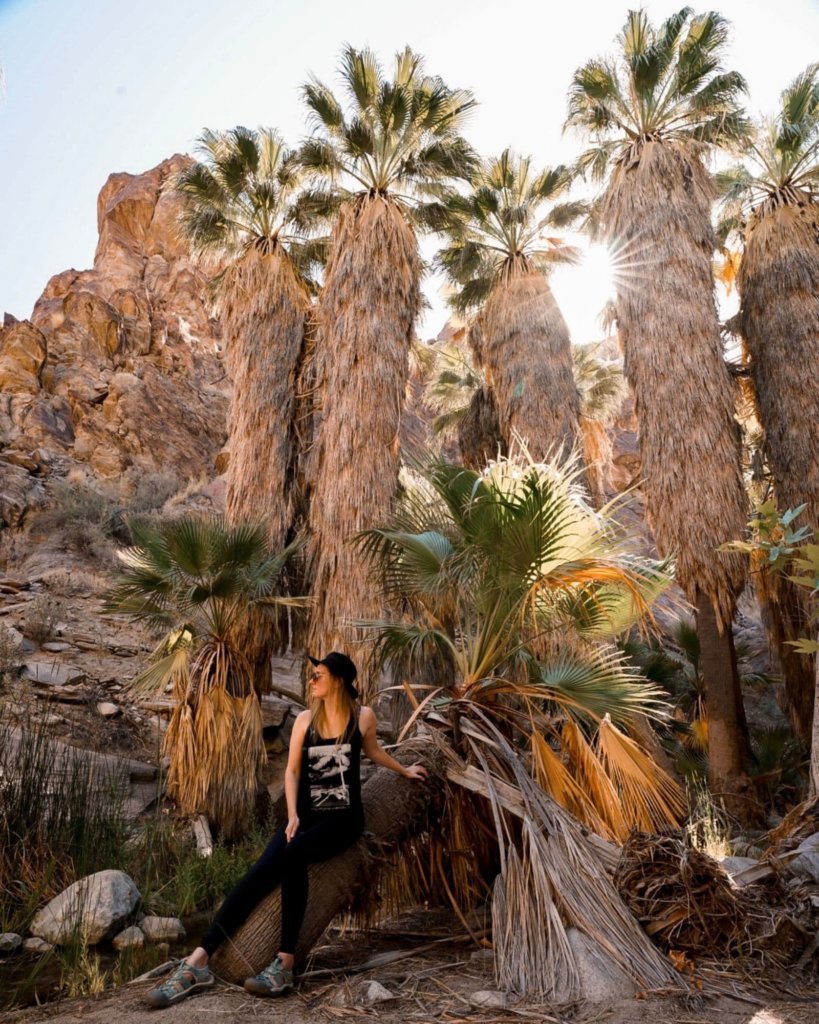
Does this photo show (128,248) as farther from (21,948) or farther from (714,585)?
(21,948)

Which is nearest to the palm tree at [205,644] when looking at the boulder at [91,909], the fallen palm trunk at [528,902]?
the boulder at [91,909]

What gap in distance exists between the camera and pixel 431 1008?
3.82 meters

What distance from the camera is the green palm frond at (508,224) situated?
55.3ft

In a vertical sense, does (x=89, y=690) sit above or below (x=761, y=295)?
below

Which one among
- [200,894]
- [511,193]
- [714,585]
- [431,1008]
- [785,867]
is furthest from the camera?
[511,193]

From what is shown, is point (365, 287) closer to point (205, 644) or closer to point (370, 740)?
point (205, 644)

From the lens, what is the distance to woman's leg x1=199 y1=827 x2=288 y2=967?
4.17 meters

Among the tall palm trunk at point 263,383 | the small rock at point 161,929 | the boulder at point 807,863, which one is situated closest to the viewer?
the boulder at point 807,863

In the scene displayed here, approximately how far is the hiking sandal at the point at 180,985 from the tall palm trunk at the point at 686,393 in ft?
27.9

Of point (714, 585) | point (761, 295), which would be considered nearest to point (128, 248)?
point (761, 295)

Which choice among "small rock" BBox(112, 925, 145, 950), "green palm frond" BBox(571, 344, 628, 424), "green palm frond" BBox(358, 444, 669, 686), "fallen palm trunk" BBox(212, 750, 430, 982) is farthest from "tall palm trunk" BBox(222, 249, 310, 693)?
"green palm frond" BBox(571, 344, 628, 424)

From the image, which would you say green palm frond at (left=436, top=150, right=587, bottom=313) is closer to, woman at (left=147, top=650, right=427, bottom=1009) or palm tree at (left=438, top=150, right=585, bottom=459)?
palm tree at (left=438, top=150, right=585, bottom=459)

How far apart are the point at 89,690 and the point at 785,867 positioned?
33.3ft

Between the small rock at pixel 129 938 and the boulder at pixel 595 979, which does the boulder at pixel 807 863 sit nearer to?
the boulder at pixel 595 979
